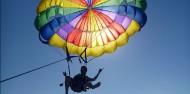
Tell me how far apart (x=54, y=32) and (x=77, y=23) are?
1082 mm

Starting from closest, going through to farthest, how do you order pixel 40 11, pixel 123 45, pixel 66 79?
pixel 66 79, pixel 40 11, pixel 123 45

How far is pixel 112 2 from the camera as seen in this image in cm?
1340

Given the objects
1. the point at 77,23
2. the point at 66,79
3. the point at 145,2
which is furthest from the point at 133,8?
the point at 66,79

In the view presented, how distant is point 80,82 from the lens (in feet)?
38.1

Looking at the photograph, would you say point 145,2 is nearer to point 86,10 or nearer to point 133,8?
point 133,8

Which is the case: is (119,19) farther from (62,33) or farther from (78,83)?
(78,83)

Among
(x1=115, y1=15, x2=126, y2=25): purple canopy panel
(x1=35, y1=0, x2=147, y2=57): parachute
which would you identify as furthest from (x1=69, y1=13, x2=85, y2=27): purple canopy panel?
(x1=115, y1=15, x2=126, y2=25): purple canopy panel

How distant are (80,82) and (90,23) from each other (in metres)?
3.40

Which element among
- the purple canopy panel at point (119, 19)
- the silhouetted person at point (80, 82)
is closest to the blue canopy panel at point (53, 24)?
the purple canopy panel at point (119, 19)

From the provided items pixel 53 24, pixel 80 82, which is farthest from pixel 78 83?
pixel 53 24

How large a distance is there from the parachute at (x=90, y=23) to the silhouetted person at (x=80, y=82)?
237 centimetres

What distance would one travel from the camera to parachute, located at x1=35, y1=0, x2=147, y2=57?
13312mm

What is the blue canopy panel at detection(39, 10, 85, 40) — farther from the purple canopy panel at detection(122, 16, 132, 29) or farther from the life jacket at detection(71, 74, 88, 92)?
the life jacket at detection(71, 74, 88, 92)

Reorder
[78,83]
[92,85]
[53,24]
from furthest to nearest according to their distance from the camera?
[53,24], [92,85], [78,83]
